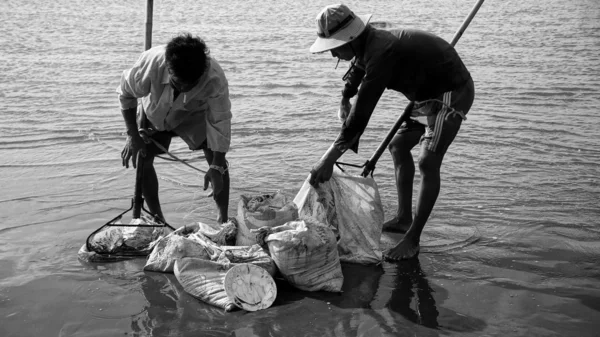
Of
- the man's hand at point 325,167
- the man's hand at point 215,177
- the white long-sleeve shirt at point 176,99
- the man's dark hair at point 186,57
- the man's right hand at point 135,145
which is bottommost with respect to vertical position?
the man's hand at point 215,177

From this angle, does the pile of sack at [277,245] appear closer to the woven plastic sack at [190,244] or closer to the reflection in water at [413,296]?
the woven plastic sack at [190,244]

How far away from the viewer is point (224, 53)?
39.8 ft

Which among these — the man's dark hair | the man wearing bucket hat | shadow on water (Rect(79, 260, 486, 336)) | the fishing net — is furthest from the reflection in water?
the man's dark hair

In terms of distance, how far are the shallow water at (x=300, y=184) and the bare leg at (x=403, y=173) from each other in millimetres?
218

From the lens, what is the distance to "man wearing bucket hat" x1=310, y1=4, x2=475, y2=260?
13.0 feet

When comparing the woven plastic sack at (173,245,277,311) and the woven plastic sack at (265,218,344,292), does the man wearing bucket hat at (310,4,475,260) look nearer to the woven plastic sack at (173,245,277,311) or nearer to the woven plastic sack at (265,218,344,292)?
the woven plastic sack at (265,218,344,292)

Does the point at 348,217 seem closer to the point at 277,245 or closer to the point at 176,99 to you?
the point at 277,245

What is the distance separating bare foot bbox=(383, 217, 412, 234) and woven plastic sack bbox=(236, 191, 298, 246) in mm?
980

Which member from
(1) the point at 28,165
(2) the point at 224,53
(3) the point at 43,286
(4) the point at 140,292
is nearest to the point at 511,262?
(4) the point at 140,292

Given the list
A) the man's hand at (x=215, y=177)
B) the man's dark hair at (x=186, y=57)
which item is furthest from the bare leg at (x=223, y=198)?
the man's dark hair at (x=186, y=57)

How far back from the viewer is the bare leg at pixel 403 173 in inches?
188

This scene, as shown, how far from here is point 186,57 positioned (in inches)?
154

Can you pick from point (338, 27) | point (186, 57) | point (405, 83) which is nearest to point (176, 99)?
point (186, 57)

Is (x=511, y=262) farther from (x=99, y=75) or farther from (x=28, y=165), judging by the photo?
(x=99, y=75)
